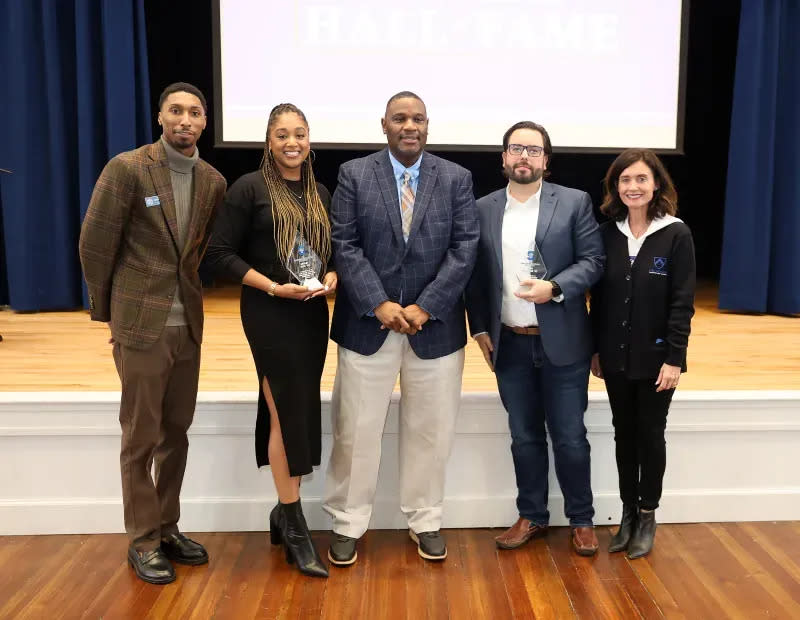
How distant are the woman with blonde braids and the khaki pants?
12 cm

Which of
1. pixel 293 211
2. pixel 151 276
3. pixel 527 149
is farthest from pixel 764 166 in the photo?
pixel 151 276

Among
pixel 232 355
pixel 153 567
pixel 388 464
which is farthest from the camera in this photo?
pixel 232 355

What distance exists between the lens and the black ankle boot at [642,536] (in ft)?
7.92

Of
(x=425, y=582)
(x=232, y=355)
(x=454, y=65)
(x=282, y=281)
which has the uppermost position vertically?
(x=454, y=65)

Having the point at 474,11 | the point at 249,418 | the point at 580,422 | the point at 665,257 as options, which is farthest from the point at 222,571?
the point at 474,11

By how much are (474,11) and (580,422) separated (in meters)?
3.18

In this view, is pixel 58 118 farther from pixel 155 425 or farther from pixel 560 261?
pixel 560 261

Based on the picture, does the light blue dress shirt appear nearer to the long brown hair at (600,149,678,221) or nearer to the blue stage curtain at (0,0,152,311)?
the long brown hair at (600,149,678,221)

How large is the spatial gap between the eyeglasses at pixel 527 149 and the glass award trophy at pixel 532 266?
259mm

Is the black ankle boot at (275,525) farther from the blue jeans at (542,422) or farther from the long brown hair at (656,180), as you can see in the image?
the long brown hair at (656,180)

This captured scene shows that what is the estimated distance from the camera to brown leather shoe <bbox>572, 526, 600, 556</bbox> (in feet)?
7.97

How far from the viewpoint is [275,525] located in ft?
8.04

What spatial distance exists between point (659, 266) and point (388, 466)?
1106mm


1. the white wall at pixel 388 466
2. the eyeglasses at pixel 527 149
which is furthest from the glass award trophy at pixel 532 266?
the white wall at pixel 388 466
